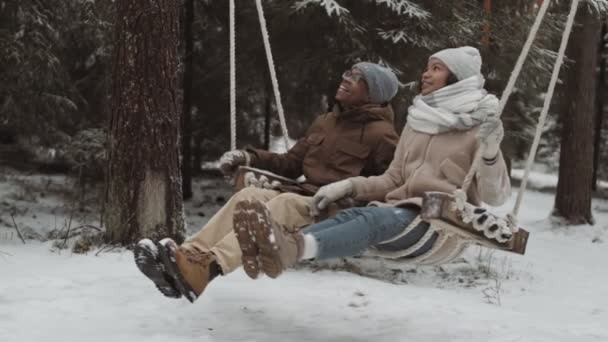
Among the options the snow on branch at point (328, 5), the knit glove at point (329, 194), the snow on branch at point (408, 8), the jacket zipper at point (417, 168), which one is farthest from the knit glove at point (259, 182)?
the snow on branch at point (408, 8)

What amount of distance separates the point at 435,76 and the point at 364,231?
929 mm

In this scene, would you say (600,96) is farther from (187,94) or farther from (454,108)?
(454,108)

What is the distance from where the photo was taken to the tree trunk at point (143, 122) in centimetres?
516

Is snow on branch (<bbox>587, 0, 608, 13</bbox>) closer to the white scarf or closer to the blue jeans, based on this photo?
the white scarf

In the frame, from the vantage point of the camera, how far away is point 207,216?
9.10 meters

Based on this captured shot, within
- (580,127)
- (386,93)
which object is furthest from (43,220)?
(580,127)

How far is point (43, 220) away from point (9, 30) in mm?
2069

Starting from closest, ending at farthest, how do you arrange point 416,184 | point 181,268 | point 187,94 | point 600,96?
point 181,268 < point 416,184 < point 187,94 < point 600,96

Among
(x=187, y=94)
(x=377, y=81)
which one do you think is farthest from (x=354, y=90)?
(x=187, y=94)

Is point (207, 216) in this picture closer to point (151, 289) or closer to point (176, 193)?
point (176, 193)

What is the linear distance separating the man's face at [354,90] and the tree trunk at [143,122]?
1791mm

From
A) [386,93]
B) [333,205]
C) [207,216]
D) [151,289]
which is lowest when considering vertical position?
[207,216]

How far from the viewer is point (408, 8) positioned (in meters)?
6.57

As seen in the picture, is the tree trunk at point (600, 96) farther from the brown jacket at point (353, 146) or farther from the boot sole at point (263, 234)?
the boot sole at point (263, 234)
